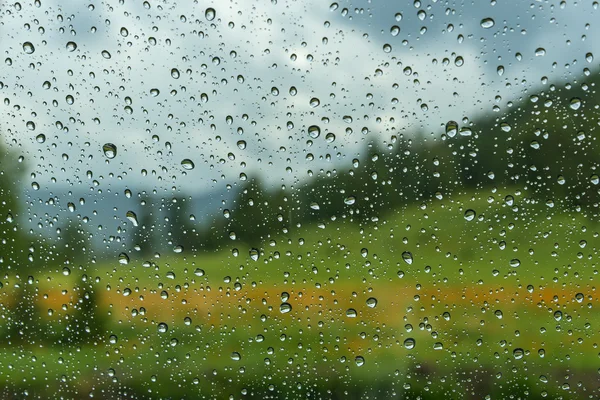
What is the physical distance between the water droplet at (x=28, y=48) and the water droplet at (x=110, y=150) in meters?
0.27

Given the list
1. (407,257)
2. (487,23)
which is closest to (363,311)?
(407,257)

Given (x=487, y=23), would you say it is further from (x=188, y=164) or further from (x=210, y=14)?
(x=188, y=164)

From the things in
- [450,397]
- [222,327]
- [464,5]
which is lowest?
[450,397]

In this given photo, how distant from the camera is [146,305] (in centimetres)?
93

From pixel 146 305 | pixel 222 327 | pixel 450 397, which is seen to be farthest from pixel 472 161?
pixel 146 305

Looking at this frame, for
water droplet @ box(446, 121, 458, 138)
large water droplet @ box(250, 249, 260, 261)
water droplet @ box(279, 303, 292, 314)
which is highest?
water droplet @ box(446, 121, 458, 138)

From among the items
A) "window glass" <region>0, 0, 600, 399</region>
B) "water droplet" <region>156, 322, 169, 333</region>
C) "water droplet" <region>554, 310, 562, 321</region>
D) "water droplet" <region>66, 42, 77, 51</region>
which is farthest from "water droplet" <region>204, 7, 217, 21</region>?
"water droplet" <region>554, 310, 562, 321</region>

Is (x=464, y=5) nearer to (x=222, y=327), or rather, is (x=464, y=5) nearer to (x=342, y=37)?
(x=342, y=37)

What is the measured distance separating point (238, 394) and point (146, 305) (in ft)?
0.94

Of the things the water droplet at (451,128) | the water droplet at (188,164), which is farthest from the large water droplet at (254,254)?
the water droplet at (451,128)

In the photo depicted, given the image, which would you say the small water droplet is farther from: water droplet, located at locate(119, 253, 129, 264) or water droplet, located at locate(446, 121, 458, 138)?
water droplet, located at locate(119, 253, 129, 264)

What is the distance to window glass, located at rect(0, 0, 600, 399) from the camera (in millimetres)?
867

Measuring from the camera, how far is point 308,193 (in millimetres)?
901

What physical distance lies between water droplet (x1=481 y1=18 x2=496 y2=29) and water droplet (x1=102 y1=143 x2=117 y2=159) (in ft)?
2.69
